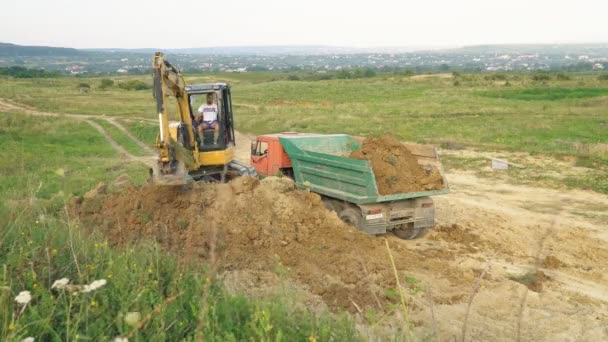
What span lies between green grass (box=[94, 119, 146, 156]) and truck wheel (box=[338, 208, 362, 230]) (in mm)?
15524

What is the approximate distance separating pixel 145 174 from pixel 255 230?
9.67 m

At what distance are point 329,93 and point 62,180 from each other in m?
44.7

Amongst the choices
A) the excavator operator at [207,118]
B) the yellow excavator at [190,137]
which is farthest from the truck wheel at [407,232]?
the excavator operator at [207,118]

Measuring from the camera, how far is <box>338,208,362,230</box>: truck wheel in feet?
34.3

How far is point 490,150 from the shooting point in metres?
22.0

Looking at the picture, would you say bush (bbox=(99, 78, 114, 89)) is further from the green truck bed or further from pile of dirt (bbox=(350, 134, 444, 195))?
pile of dirt (bbox=(350, 134, 444, 195))

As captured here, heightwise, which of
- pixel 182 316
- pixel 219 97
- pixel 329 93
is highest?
pixel 219 97

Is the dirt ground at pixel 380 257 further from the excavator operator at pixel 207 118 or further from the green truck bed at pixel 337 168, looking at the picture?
the excavator operator at pixel 207 118

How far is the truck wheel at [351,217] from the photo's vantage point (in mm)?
10461

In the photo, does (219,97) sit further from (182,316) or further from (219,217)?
(182,316)

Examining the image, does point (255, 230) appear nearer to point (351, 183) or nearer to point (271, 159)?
point (351, 183)

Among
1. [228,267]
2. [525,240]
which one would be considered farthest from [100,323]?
[525,240]

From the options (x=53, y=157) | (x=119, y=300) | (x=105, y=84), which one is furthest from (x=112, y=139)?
(x=105, y=84)

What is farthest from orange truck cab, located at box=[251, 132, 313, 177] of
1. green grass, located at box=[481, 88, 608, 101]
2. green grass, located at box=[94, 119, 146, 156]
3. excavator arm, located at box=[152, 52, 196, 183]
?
green grass, located at box=[481, 88, 608, 101]
